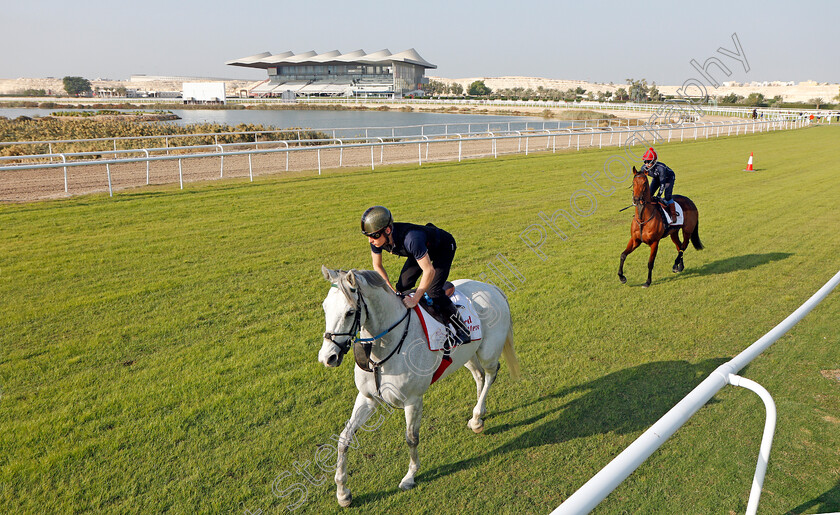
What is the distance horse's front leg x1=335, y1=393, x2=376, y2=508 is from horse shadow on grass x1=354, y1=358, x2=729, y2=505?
0.16 m

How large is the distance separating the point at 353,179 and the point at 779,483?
15.2m

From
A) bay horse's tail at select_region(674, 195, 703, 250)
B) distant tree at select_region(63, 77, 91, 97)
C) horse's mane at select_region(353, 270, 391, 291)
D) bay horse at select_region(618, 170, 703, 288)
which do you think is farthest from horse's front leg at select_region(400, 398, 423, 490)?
distant tree at select_region(63, 77, 91, 97)

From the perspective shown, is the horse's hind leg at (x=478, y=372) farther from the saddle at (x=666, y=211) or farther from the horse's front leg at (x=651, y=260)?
the saddle at (x=666, y=211)

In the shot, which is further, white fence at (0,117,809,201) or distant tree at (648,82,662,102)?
distant tree at (648,82,662,102)

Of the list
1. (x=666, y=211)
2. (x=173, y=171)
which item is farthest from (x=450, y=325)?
(x=173, y=171)

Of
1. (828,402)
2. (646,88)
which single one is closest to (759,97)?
(646,88)

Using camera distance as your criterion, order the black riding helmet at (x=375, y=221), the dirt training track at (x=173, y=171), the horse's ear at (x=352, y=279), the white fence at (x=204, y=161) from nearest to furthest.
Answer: the horse's ear at (x=352, y=279) < the black riding helmet at (x=375, y=221) < the white fence at (x=204, y=161) < the dirt training track at (x=173, y=171)

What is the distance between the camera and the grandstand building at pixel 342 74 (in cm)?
13100

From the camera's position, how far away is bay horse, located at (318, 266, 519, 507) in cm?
315

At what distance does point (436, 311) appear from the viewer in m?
4.14

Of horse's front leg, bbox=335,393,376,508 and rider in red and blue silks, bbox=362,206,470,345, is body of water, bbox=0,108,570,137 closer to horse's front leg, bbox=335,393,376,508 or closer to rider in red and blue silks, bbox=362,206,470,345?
rider in red and blue silks, bbox=362,206,470,345

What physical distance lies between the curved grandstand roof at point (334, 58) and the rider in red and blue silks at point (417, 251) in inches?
5697

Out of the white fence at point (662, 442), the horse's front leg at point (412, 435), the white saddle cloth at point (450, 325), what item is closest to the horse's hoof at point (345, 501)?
the horse's front leg at point (412, 435)

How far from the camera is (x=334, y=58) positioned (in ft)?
473
